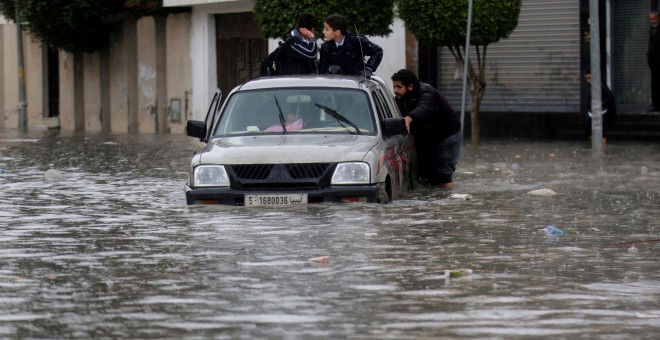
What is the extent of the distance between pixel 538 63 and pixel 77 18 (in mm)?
15261

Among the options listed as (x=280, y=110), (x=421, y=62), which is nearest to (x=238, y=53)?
(x=421, y=62)

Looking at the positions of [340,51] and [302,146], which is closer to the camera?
[302,146]

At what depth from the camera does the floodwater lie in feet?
26.6

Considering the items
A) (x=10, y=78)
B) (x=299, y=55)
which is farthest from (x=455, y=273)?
(x=10, y=78)

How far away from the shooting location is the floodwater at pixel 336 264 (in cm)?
809

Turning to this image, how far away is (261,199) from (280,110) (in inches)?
58.4

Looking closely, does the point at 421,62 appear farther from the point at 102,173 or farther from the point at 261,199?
the point at 261,199

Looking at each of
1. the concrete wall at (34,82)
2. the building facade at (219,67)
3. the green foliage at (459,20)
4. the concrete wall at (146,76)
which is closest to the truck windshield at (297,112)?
the green foliage at (459,20)

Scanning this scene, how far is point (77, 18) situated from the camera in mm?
42531

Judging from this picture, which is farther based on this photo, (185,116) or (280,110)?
(185,116)

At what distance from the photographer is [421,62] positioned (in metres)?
34.5

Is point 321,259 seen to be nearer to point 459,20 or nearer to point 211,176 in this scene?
point 211,176

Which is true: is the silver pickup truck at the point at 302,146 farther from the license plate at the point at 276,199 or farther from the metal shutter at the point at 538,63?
the metal shutter at the point at 538,63

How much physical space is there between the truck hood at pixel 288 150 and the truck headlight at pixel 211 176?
0.06m
